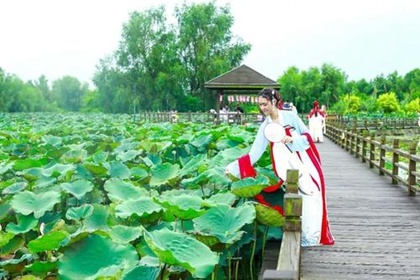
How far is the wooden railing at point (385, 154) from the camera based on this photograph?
23.8ft

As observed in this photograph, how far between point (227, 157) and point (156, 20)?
3630 cm

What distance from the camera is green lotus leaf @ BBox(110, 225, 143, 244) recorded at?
256cm

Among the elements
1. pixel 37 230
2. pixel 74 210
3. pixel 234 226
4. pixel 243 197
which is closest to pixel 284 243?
A: pixel 234 226

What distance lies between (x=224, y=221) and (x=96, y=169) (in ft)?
6.18

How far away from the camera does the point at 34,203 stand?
3.57 metres

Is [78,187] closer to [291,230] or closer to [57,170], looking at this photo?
[57,170]

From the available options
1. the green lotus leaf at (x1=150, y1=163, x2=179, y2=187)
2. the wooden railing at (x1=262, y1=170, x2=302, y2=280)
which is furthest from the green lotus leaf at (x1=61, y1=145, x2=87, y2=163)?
the wooden railing at (x1=262, y1=170, x2=302, y2=280)

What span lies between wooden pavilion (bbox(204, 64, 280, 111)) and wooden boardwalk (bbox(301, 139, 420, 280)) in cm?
1303

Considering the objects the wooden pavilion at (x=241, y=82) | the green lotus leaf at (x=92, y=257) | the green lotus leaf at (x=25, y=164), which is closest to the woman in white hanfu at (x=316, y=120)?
the wooden pavilion at (x=241, y=82)

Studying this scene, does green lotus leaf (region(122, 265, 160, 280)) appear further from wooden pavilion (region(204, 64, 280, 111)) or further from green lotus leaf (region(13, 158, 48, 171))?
wooden pavilion (region(204, 64, 280, 111))

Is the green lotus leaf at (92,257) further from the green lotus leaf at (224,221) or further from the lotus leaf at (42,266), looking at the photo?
the green lotus leaf at (224,221)

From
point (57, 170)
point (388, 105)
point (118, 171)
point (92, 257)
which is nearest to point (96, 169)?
point (118, 171)

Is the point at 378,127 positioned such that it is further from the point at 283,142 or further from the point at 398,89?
the point at 398,89

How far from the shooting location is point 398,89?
66.9 metres
